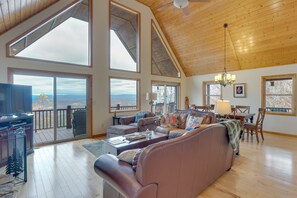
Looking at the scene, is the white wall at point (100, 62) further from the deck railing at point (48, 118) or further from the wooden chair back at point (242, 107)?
the wooden chair back at point (242, 107)

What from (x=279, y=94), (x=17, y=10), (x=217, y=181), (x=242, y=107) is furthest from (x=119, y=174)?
(x=279, y=94)

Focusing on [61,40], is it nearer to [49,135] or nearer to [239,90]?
[49,135]

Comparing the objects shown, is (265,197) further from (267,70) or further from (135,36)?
(135,36)

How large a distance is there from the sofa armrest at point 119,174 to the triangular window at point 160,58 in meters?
5.80

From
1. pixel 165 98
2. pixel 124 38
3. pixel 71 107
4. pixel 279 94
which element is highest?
pixel 124 38

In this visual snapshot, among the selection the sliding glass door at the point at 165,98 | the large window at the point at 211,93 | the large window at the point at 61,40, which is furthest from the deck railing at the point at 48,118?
the large window at the point at 211,93

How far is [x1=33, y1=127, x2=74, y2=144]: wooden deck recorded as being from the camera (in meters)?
4.64

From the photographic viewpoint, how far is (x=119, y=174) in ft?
5.11

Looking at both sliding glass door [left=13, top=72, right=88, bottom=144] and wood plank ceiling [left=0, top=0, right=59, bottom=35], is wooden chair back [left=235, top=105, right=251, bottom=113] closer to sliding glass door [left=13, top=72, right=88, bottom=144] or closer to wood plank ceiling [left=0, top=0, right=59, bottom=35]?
sliding glass door [left=13, top=72, right=88, bottom=144]

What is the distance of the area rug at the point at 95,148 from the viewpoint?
3942 millimetres

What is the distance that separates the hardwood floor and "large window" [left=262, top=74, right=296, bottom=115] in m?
2.05

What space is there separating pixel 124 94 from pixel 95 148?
8.51 ft

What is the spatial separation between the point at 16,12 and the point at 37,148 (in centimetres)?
324

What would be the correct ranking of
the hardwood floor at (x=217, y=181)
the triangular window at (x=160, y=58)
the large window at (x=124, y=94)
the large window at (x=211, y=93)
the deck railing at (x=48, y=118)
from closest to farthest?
the hardwood floor at (x=217, y=181) < the deck railing at (x=48, y=118) < the large window at (x=124, y=94) < the triangular window at (x=160, y=58) < the large window at (x=211, y=93)
